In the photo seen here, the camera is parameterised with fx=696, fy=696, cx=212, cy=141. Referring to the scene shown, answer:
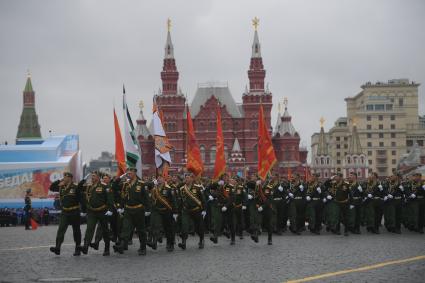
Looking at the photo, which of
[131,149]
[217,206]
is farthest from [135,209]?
[131,149]

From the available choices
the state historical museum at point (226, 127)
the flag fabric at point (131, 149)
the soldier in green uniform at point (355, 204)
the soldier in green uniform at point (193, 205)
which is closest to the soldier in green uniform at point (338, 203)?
the soldier in green uniform at point (355, 204)

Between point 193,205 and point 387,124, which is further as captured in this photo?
point 387,124

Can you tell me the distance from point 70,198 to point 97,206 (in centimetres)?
61

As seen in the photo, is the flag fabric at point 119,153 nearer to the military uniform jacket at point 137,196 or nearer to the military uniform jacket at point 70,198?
the military uniform jacket at point 137,196

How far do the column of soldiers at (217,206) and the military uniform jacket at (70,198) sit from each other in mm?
22

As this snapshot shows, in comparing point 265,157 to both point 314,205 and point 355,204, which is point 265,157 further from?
point 355,204

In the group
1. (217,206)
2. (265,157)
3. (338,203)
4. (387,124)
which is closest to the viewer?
(217,206)

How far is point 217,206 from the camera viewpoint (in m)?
17.9

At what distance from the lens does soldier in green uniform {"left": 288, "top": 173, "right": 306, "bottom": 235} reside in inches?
846

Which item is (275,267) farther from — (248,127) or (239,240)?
(248,127)

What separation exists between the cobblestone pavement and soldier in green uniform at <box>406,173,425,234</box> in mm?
3392

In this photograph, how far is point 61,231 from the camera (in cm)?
1492

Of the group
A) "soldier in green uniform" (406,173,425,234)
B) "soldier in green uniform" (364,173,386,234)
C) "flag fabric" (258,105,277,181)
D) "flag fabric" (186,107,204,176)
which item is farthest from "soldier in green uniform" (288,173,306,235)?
"soldier in green uniform" (406,173,425,234)

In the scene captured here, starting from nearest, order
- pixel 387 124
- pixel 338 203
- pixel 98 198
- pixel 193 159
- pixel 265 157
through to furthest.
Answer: pixel 98 198 → pixel 338 203 → pixel 193 159 → pixel 265 157 → pixel 387 124
